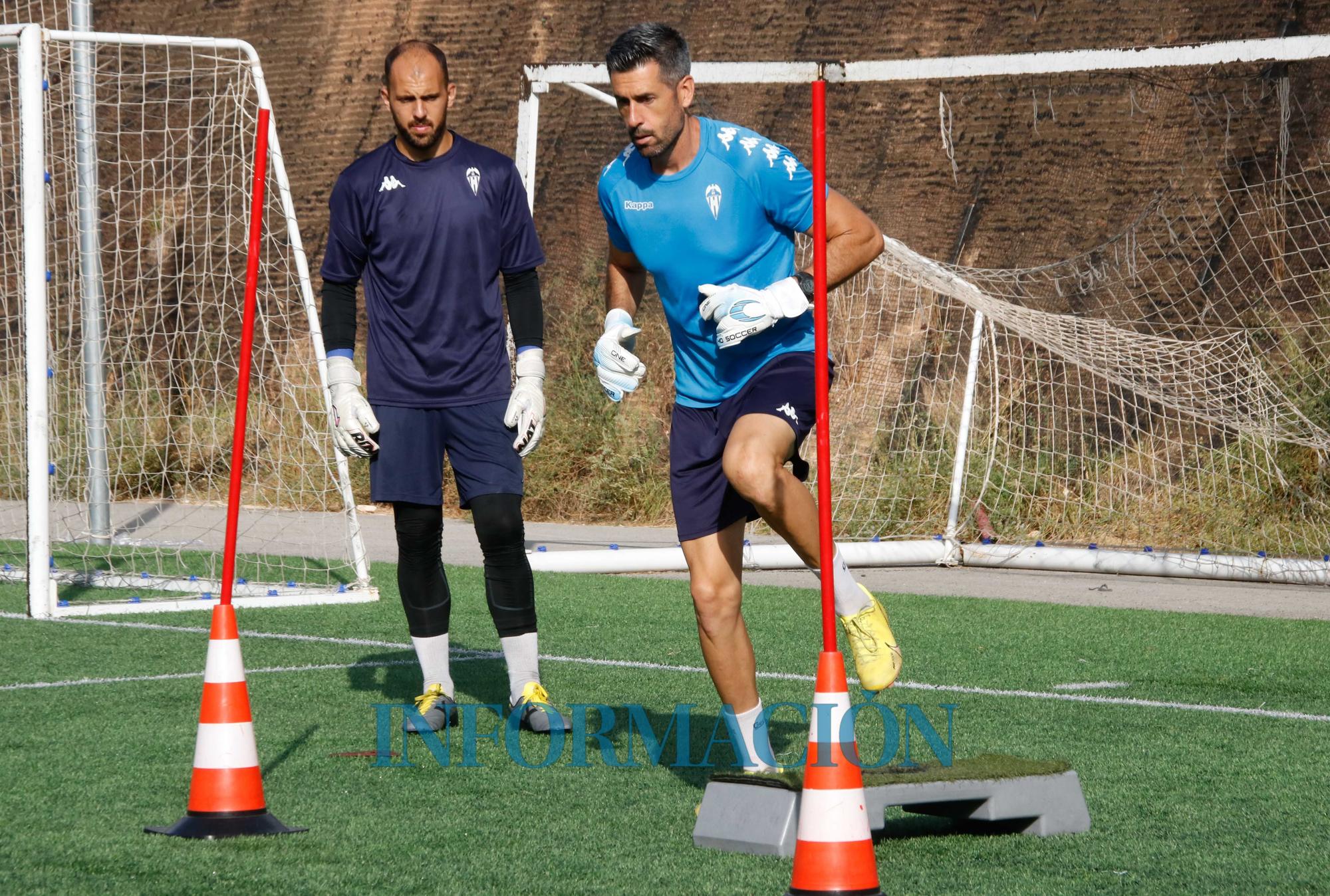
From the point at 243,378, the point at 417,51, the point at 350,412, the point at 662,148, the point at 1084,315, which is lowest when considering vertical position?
the point at 350,412

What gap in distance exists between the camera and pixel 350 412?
528 cm

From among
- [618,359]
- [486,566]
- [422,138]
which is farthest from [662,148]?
[486,566]

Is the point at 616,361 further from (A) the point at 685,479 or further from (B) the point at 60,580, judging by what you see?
(B) the point at 60,580

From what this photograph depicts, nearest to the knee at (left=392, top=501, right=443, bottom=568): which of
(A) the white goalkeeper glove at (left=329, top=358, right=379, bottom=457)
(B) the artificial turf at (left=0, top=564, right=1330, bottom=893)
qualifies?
(A) the white goalkeeper glove at (left=329, top=358, right=379, bottom=457)

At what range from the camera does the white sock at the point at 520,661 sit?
5.32 metres

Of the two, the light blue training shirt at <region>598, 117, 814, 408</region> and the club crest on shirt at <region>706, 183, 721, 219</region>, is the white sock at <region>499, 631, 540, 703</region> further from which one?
the club crest on shirt at <region>706, 183, 721, 219</region>

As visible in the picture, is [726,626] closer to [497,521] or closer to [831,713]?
[831,713]

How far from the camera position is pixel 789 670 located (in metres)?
6.44

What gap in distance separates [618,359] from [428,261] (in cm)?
113

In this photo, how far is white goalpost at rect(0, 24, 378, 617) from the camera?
305 inches

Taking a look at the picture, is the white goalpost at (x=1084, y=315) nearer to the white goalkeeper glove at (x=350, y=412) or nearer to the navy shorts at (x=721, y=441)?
the white goalkeeper glove at (x=350, y=412)

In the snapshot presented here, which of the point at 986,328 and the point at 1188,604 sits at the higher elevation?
the point at 986,328

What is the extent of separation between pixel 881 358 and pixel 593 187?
5320 mm

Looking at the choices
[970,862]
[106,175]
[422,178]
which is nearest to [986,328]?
[422,178]
